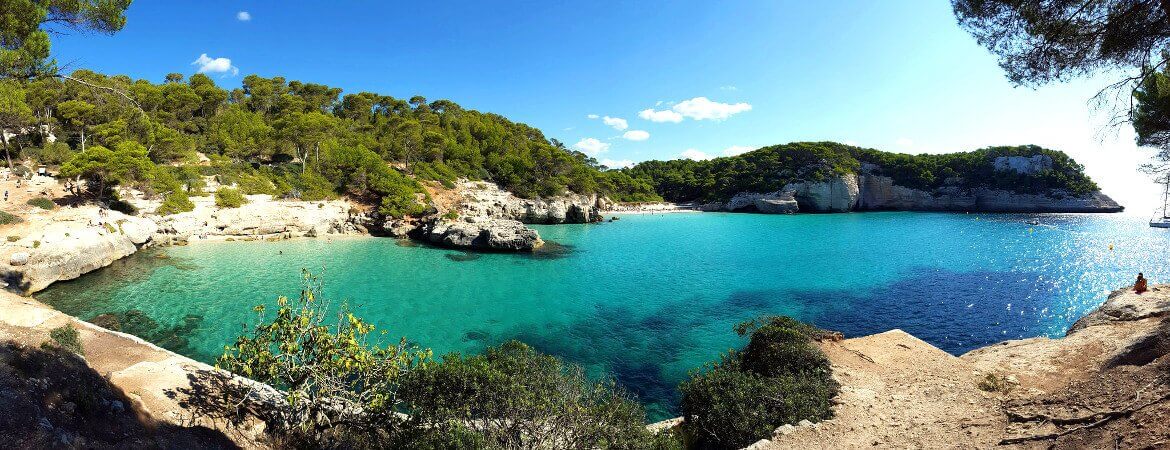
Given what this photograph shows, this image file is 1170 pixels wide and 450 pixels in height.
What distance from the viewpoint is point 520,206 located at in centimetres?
5272

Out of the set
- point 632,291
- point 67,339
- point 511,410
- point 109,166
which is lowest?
point 632,291

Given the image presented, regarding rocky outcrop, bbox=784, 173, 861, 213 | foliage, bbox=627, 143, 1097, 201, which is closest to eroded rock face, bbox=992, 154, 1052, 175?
foliage, bbox=627, 143, 1097, 201

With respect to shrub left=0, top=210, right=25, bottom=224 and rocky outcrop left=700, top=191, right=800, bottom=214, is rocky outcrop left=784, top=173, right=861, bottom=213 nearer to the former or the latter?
rocky outcrop left=700, top=191, right=800, bottom=214

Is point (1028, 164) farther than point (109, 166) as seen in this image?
Yes

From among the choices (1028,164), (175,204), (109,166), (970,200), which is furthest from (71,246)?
(1028,164)

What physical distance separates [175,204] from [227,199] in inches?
128

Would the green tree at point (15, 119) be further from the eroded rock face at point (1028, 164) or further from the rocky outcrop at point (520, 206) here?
the eroded rock face at point (1028, 164)

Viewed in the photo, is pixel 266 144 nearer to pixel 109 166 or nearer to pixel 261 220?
pixel 261 220

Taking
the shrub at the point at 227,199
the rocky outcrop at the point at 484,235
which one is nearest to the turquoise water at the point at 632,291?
the rocky outcrop at the point at 484,235

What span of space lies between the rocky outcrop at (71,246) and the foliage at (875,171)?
7892 centimetres

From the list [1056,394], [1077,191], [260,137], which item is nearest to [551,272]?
[1056,394]

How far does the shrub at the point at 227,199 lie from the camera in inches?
1346

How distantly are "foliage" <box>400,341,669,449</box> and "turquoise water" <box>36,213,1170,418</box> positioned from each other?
14.0 feet

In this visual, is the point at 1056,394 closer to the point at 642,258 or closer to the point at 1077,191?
the point at 642,258
